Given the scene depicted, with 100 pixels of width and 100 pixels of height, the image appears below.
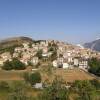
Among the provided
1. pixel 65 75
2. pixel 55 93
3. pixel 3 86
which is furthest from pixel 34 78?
pixel 55 93

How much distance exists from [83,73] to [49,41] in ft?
162

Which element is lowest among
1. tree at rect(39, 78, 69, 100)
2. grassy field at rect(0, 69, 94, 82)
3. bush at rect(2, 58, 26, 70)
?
grassy field at rect(0, 69, 94, 82)

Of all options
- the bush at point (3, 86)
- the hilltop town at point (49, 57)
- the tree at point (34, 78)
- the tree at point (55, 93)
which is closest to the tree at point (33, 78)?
the tree at point (34, 78)

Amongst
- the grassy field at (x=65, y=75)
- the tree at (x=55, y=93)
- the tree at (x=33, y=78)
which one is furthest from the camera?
the grassy field at (x=65, y=75)

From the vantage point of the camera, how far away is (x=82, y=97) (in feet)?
99.8

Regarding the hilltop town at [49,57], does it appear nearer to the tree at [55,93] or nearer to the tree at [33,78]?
the tree at [33,78]

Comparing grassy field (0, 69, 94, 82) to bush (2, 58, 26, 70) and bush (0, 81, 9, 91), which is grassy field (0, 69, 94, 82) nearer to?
bush (0, 81, 9, 91)

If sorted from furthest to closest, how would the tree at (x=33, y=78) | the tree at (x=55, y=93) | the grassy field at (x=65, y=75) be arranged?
the grassy field at (x=65, y=75) → the tree at (x=33, y=78) → the tree at (x=55, y=93)

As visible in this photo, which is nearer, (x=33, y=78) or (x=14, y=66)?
(x=33, y=78)

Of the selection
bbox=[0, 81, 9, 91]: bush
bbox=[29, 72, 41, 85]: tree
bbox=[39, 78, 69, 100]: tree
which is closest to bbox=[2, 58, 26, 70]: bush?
bbox=[29, 72, 41, 85]: tree

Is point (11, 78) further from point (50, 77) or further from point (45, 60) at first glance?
point (45, 60)

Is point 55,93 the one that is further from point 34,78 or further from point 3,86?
point 34,78

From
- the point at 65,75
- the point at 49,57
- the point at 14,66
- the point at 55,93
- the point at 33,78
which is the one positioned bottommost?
the point at 65,75

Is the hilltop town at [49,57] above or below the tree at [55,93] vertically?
below
